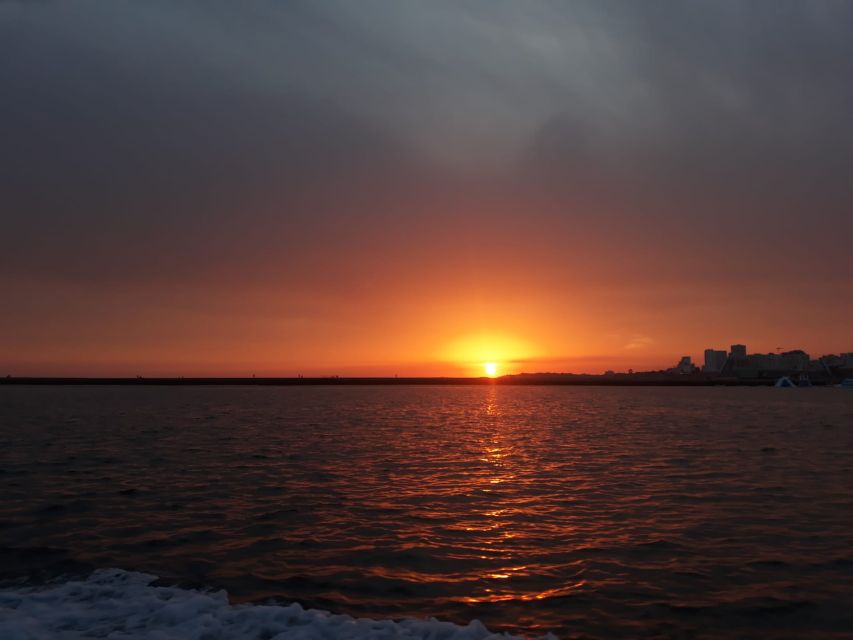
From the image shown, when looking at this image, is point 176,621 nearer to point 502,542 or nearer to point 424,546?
point 424,546

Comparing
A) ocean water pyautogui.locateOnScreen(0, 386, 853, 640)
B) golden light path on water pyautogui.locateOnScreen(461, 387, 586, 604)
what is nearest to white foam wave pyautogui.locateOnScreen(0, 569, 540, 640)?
ocean water pyautogui.locateOnScreen(0, 386, 853, 640)

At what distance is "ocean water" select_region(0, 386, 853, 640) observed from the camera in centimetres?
1181

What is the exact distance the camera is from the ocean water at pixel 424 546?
11812 millimetres

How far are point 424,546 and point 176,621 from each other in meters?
7.24

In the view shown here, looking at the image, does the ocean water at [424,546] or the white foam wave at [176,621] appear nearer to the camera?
the white foam wave at [176,621]

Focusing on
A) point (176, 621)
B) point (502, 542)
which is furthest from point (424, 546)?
point (176, 621)

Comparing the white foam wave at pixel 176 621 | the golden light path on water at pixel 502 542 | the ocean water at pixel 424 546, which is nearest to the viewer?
the white foam wave at pixel 176 621

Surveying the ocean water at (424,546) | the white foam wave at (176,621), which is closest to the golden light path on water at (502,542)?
the ocean water at (424,546)

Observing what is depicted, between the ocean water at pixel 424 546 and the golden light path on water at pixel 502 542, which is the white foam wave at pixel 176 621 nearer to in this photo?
the ocean water at pixel 424 546

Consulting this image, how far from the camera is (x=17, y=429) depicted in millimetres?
55750

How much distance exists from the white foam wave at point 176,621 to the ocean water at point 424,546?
0.05 meters

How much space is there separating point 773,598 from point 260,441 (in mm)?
37679

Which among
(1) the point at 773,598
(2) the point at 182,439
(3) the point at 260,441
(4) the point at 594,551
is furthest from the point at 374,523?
(2) the point at 182,439

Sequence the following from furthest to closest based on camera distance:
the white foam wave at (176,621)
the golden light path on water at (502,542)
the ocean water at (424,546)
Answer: the golden light path on water at (502,542), the ocean water at (424,546), the white foam wave at (176,621)
